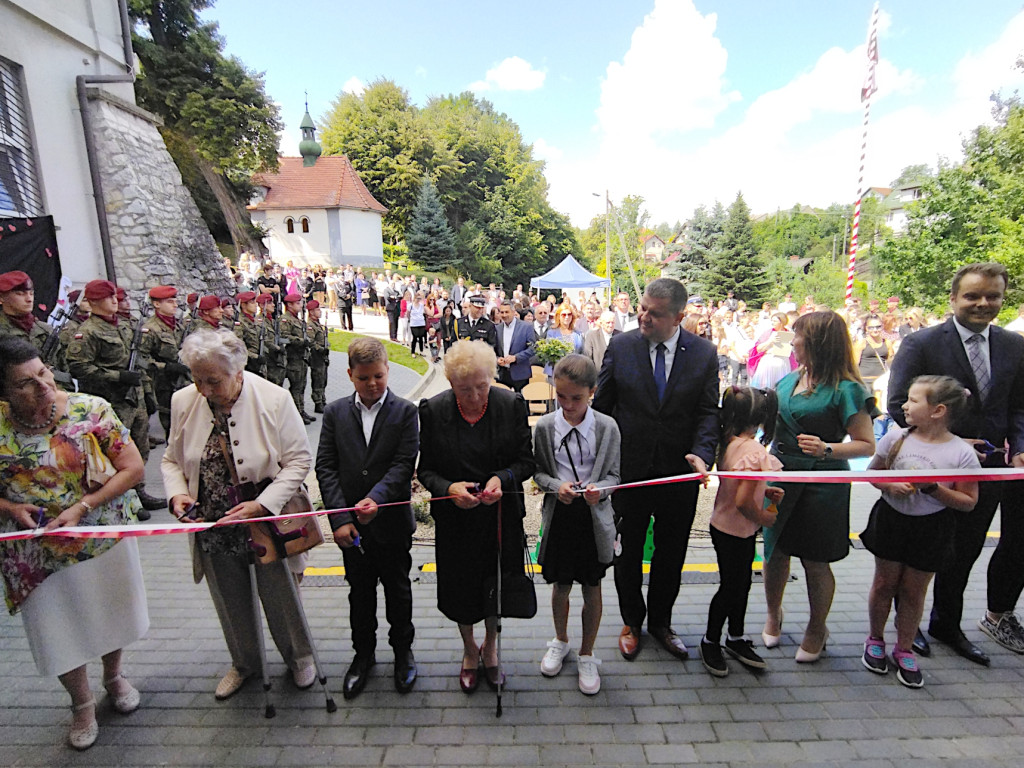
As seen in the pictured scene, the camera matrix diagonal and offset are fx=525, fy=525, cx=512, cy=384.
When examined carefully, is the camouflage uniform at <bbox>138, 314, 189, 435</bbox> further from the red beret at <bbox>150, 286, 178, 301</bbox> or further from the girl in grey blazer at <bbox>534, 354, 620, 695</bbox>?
the girl in grey blazer at <bbox>534, 354, 620, 695</bbox>

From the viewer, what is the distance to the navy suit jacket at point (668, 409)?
321 cm

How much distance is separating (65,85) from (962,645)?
13544 millimetres

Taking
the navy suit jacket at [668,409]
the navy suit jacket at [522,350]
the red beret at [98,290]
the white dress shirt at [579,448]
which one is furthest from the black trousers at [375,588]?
the navy suit jacket at [522,350]

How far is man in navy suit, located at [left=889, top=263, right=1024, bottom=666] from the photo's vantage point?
3.20m

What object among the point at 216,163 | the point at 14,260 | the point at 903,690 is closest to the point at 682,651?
the point at 903,690

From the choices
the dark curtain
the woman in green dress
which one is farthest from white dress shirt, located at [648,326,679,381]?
the dark curtain

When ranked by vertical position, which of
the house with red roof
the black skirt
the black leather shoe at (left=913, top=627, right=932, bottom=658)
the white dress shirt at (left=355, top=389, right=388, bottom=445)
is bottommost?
the black leather shoe at (left=913, top=627, right=932, bottom=658)

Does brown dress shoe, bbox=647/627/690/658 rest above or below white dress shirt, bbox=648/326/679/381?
below

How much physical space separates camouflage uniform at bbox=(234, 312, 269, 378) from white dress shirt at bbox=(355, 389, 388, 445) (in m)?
6.05

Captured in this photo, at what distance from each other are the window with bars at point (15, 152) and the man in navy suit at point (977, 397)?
11079mm

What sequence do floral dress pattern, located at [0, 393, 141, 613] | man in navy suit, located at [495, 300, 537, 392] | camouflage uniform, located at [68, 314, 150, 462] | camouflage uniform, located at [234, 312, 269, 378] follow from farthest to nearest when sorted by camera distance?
man in navy suit, located at [495, 300, 537, 392] < camouflage uniform, located at [234, 312, 269, 378] < camouflage uniform, located at [68, 314, 150, 462] < floral dress pattern, located at [0, 393, 141, 613]

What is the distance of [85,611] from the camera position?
8.83 feet

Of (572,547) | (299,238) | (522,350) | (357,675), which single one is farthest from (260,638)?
(299,238)

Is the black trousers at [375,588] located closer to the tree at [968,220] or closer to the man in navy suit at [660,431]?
the man in navy suit at [660,431]
